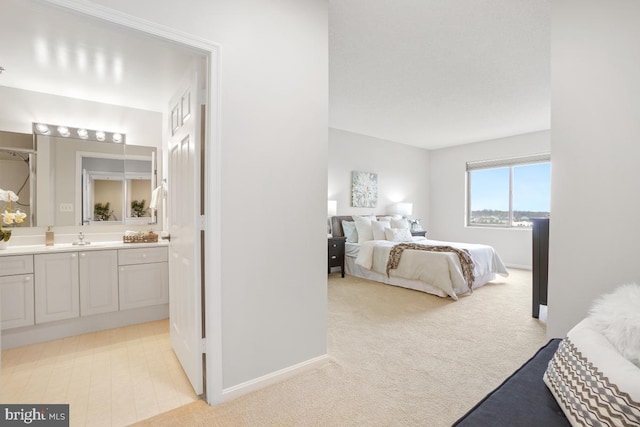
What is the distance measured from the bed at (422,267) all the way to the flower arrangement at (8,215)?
4.08m

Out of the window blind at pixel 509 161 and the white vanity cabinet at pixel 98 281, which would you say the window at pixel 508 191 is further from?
the white vanity cabinet at pixel 98 281

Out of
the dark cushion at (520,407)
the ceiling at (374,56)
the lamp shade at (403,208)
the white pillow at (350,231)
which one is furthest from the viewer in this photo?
the lamp shade at (403,208)

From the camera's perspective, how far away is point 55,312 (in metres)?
2.77

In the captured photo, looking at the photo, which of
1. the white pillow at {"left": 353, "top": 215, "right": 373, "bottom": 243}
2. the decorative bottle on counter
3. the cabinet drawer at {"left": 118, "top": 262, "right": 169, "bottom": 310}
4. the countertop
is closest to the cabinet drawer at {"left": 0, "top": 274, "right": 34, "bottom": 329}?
the countertop

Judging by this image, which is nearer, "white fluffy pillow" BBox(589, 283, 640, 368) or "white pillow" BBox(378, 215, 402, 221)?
"white fluffy pillow" BBox(589, 283, 640, 368)

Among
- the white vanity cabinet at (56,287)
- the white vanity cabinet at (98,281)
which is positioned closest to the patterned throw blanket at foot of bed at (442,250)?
the white vanity cabinet at (98,281)

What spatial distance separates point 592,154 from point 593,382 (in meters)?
1.41

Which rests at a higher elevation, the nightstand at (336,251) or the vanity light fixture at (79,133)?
the vanity light fixture at (79,133)

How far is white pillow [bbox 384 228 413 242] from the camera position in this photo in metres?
5.27

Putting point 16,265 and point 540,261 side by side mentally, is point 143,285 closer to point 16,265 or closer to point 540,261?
point 16,265

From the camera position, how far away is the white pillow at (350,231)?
213 inches

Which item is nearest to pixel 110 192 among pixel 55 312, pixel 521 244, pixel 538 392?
pixel 55 312

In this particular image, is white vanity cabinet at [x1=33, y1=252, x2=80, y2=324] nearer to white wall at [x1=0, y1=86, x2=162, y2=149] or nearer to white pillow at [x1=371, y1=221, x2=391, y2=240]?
white wall at [x1=0, y1=86, x2=162, y2=149]

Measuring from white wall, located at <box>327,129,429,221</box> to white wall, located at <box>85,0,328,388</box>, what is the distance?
11.2 feet
